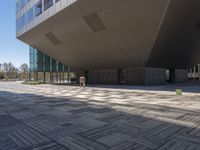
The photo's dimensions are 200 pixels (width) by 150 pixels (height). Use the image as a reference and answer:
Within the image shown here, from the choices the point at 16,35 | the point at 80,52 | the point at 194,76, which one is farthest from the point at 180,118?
the point at 194,76

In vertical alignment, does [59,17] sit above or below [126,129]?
above

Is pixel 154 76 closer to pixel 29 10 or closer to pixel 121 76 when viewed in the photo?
pixel 121 76

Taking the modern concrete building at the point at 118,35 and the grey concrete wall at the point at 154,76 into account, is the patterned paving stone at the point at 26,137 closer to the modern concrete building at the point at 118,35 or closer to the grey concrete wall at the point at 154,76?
the modern concrete building at the point at 118,35

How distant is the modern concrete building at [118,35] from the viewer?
2062 cm

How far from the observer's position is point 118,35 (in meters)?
24.4

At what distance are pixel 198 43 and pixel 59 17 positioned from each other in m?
21.5

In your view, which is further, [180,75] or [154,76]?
[180,75]

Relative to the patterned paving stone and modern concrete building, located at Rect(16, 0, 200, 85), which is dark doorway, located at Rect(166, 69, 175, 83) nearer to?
modern concrete building, located at Rect(16, 0, 200, 85)

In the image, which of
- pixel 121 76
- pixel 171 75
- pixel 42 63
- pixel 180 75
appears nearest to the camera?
pixel 121 76

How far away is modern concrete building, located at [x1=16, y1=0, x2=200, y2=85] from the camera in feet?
67.7

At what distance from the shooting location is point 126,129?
6.19 metres

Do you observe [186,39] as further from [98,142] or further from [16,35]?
[16,35]

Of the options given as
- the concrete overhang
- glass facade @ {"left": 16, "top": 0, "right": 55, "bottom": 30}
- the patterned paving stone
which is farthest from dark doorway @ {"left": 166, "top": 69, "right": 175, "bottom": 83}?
the patterned paving stone

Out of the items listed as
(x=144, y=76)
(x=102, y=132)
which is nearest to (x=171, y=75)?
(x=144, y=76)
